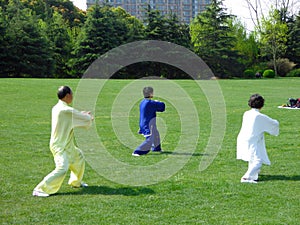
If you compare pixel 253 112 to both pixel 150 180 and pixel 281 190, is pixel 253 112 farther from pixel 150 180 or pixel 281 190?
pixel 150 180

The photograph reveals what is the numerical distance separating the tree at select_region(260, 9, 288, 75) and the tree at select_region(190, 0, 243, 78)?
16.7 ft

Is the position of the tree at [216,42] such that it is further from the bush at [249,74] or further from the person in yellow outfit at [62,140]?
the person in yellow outfit at [62,140]

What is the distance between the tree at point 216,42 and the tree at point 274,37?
200 inches

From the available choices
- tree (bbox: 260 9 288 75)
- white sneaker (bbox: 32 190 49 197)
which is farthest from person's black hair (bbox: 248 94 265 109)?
tree (bbox: 260 9 288 75)

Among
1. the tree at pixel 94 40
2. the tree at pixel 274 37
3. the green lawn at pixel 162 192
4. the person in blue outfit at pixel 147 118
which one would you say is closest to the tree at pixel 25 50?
the tree at pixel 94 40

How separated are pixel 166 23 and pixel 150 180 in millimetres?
54731

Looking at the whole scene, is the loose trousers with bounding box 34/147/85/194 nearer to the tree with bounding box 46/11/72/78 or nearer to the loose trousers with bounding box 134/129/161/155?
the loose trousers with bounding box 134/129/161/155

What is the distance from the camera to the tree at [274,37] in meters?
64.9

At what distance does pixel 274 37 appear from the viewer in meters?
65.1

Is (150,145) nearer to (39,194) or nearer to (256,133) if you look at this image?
(256,133)

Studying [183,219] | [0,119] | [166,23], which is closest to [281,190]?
[183,219]

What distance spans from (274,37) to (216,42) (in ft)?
28.4

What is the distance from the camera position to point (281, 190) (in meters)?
7.43

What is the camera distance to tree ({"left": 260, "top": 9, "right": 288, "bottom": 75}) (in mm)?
64875
